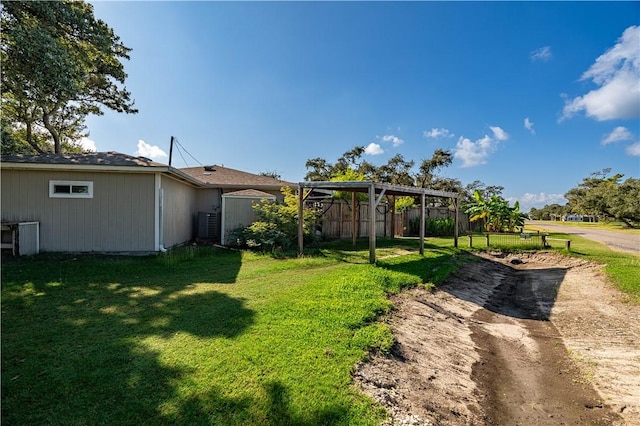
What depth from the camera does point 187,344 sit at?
3.64 metres

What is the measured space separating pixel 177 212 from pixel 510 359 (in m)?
10.9

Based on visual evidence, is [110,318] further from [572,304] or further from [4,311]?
[572,304]

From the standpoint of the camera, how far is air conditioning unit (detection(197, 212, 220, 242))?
1365 centimetres

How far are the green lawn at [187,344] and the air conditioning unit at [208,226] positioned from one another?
20.4ft

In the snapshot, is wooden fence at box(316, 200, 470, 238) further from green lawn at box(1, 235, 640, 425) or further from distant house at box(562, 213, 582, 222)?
distant house at box(562, 213, 582, 222)

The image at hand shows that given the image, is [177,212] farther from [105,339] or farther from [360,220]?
[105,339]

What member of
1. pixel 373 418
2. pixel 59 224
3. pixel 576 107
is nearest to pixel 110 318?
pixel 373 418

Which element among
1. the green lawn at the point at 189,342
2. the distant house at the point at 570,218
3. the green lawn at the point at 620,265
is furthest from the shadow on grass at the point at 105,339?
the distant house at the point at 570,218

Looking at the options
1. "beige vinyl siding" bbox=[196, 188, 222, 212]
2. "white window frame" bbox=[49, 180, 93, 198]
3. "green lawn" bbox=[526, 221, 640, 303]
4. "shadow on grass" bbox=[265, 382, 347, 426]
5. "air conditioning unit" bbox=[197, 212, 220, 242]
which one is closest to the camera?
"shadow on grass" bbox=[265, 382, 347, 426]

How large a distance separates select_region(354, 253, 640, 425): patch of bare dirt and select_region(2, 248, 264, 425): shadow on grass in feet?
6.05

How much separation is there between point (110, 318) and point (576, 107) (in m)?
20.9

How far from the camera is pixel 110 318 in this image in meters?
4.45

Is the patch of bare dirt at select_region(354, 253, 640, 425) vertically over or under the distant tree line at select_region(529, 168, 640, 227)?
under

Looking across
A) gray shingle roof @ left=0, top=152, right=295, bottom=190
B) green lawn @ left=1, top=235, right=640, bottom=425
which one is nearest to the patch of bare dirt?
green lawn @ left=1, top=235, right=640, bottom=425
